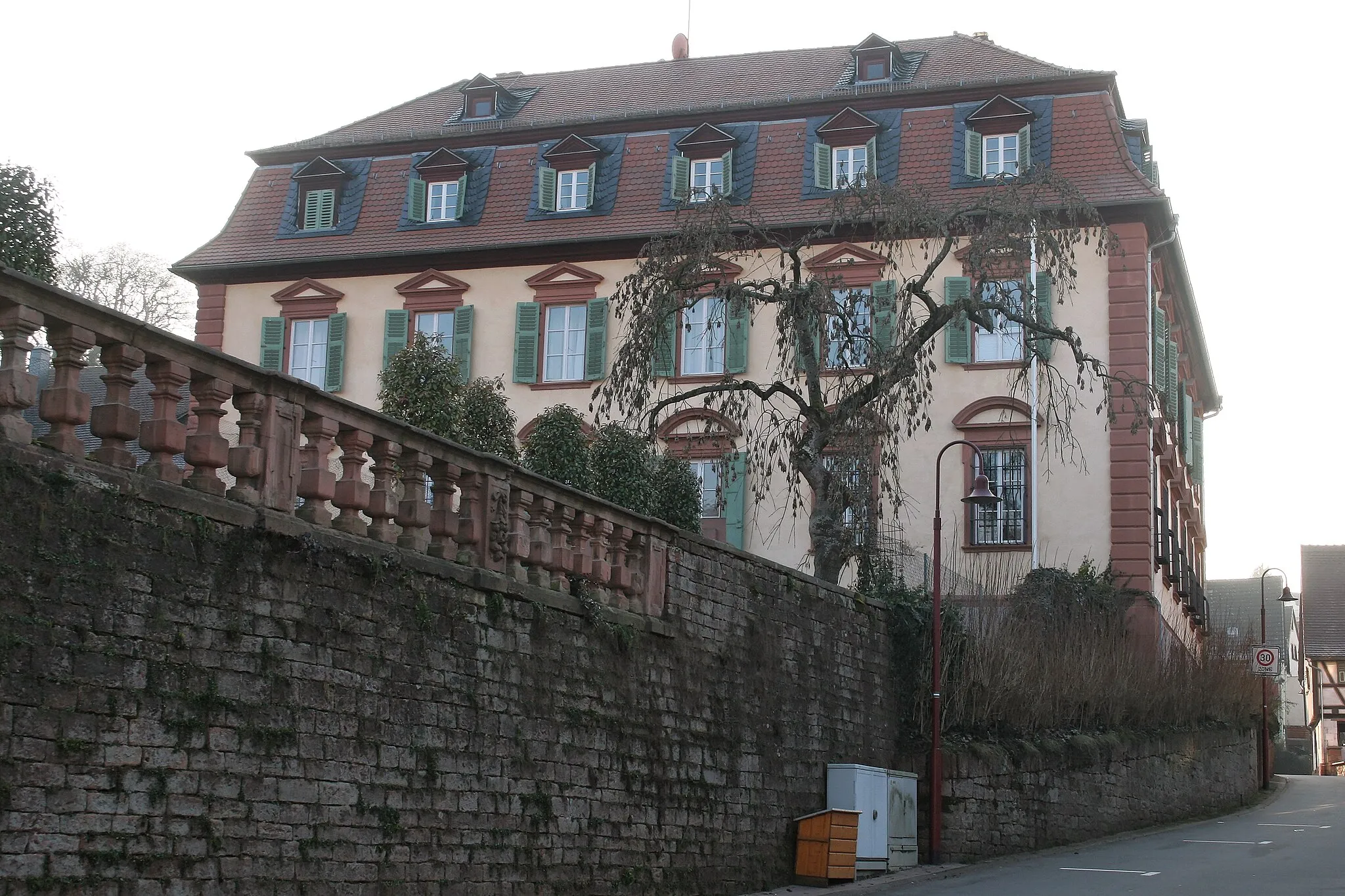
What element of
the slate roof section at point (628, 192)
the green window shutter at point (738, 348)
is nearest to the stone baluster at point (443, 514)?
the slate roof section at point (628, 192)

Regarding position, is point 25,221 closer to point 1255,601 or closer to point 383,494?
point 383,494

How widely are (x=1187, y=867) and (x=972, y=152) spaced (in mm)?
15875

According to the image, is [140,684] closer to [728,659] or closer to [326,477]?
[326,477]

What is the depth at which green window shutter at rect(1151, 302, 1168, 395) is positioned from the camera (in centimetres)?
3250

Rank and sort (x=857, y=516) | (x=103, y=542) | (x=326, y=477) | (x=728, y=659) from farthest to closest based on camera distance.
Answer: (x=857, y=516)
(x=728, y=659)
(x=326, y=477)
(x=103, y=542)

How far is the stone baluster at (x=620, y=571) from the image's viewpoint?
1493 cm

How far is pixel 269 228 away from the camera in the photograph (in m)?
34.9

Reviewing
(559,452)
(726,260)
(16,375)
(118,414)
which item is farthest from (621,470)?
(16,375)

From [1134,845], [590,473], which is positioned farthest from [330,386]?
[1134,845]

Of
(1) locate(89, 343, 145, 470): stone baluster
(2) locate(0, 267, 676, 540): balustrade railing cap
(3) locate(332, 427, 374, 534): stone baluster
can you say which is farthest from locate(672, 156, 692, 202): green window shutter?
(1) locate(89, 343, 145, 470): stone baluster

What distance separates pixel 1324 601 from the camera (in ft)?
245

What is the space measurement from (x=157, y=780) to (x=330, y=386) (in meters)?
24.6

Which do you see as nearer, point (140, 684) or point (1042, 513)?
point (140, 684)

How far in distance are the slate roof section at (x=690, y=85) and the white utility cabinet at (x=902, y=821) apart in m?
16.2
